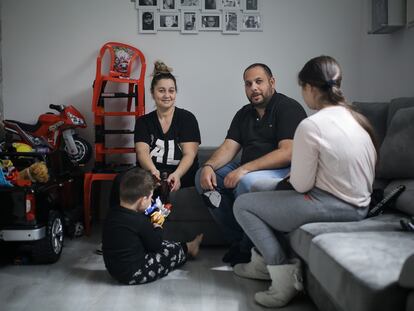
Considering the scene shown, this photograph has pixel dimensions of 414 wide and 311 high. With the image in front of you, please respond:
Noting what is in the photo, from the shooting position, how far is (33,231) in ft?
8.16

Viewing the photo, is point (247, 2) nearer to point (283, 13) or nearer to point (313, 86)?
point (283, 13)

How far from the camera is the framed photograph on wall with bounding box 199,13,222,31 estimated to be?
12.5 ft

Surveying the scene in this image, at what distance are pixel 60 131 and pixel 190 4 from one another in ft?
4.80

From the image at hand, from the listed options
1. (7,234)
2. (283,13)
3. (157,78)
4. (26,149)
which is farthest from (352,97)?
(7,234)

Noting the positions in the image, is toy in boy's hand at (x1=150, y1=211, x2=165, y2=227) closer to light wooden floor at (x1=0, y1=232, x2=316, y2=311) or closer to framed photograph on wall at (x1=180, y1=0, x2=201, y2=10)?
light wooden floor at (x1=0, y1=232, x2=316, y2=311)

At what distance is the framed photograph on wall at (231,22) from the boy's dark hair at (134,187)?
1.92 meters

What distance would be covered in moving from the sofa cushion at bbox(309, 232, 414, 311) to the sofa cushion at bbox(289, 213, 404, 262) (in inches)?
3.7

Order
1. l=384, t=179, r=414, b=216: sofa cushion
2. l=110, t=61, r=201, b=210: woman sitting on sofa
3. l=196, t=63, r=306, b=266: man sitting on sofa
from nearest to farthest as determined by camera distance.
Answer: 1. l=384, t=179, r=414, b=216: sofa cushion
2. l=196, t=63, r=306, b=266: man sitting on sofa
3. l=110, t=61, r=201, b=210: woman sitting on sofa

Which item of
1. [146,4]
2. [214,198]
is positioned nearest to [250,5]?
[146,4]

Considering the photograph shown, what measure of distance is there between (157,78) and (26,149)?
40.4 inches

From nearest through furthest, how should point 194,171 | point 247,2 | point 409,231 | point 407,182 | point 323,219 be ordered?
point 409,231
point 323,219
point 407,182
point 194,171
point 247,2

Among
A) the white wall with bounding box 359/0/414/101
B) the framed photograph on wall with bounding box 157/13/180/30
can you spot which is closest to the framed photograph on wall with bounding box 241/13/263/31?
the framed photograph on wall with bounding box 157/13/180/30

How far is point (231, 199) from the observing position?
2.70m

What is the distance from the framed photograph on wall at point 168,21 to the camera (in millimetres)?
3805
